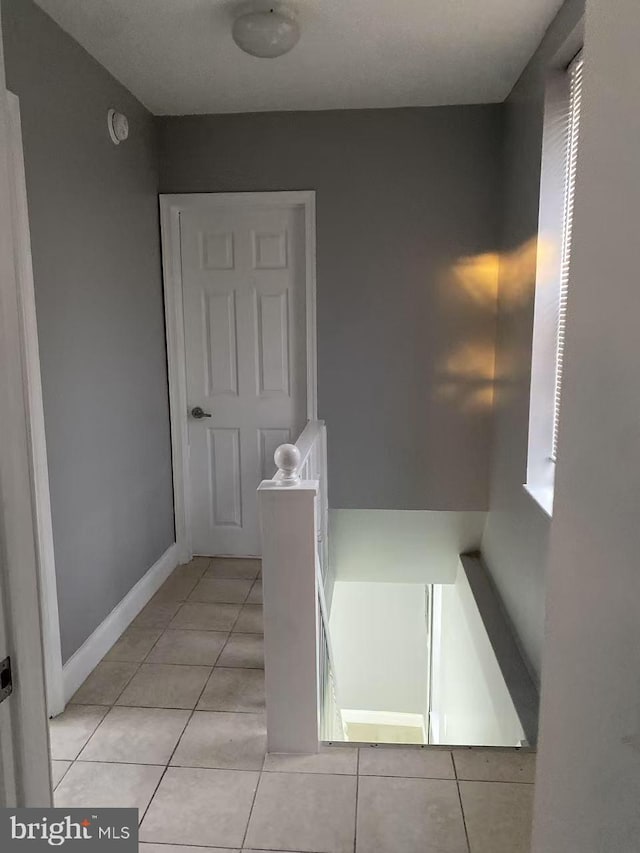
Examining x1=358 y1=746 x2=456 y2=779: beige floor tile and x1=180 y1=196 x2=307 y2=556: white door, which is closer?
x1=358 y1=746 x2=456 y2=779: beige floor tile

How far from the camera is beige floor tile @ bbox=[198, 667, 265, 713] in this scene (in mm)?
2461

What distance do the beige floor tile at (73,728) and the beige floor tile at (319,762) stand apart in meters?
0.68

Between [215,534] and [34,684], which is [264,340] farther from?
[34,684]

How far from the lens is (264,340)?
3770mm

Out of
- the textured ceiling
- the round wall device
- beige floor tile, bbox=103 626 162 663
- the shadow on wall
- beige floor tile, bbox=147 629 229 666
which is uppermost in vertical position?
the textured ceiling

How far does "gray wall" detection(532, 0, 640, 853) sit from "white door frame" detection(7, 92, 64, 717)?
68.1 inches

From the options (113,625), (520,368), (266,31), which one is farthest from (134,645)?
(266,31)

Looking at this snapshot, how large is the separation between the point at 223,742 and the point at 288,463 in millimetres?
1021

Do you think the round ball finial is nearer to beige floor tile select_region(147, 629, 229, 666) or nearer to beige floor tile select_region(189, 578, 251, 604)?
beige floor tile select_region(147, 629, 229, 666)

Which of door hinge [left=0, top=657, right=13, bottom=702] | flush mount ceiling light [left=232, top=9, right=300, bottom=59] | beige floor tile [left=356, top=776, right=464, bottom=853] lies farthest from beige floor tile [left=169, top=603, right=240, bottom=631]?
flush mount ceiling light [left=232, top=9, right=300, bottom=59]

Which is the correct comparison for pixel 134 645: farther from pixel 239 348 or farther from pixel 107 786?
pixel 239 348

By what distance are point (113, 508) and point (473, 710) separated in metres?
2.17

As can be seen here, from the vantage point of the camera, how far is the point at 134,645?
2934 millimetres

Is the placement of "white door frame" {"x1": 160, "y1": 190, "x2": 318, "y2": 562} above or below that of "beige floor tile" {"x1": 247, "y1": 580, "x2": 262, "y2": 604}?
above
